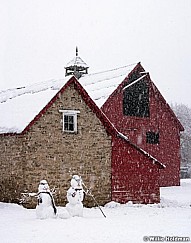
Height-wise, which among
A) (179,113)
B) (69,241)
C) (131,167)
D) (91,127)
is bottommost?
(69,241)

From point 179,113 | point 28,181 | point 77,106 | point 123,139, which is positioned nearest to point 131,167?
point 123,139

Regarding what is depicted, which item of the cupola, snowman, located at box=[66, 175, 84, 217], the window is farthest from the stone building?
the cupola

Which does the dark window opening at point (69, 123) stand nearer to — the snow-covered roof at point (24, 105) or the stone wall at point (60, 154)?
the stone wall at point (60, 154)

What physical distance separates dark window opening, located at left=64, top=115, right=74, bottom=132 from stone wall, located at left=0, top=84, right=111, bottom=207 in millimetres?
289

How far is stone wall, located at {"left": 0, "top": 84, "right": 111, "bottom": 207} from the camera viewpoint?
Result: 884 inches

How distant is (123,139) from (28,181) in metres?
5.40

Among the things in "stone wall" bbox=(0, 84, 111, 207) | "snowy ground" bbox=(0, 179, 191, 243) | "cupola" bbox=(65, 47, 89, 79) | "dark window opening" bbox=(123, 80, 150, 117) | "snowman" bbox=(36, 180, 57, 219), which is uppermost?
"cupola" bbox=(65, 47, 89, 79)

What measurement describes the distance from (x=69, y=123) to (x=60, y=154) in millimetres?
1485

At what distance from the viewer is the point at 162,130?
38.0 meters

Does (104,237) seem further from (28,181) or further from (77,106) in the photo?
(77,106)

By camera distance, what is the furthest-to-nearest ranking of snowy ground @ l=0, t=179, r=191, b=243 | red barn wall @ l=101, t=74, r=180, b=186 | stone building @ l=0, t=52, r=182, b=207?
red barn wall @ l=101, t=74, r=180, b=186
stone building @ l=0, t=52, r=182, b=207
snowy ground @ l=0, t=179, r=191, b=243

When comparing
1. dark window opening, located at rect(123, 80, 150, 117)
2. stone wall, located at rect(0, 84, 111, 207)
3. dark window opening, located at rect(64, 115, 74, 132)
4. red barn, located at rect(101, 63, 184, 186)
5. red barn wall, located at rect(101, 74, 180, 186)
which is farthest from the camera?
dark window opening, located at rect(123, 80, 150, 117)

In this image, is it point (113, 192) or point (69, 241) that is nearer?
point (69, 241)

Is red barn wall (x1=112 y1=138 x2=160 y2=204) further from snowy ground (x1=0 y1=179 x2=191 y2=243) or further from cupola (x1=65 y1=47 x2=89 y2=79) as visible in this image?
cupola (x1=65 y1=47 x2=89 y2=79)
